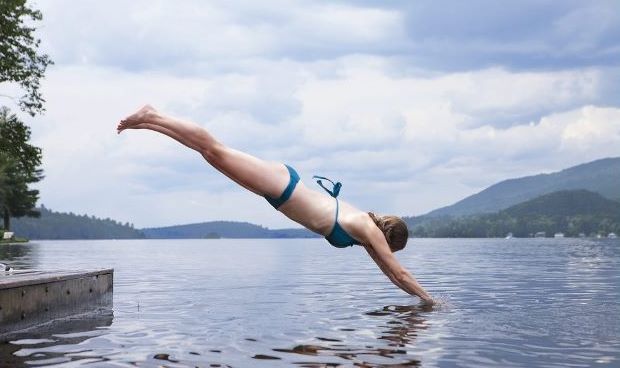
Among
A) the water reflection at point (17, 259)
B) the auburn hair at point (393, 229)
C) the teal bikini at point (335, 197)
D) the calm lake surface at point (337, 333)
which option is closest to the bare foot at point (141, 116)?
the teal bikini at point (335, 197)

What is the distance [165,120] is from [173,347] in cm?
340

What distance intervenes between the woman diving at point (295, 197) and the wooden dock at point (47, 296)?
3.87 metres

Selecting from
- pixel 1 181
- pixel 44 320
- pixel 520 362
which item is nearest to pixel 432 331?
pixel 520 362

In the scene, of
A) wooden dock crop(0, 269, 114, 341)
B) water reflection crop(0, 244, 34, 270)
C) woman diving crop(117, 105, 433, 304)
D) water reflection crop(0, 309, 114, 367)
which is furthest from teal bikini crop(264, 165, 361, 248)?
water reflection crop(0, 244, 34, 270)

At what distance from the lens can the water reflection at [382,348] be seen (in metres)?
10.1

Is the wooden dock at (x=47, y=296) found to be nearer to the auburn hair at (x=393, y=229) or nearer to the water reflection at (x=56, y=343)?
the water reflection at (x=56, y=343)

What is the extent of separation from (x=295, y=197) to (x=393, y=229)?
2075mm

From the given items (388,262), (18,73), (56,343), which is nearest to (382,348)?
(388,262)

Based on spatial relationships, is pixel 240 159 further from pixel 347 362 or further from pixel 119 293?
pixel 119 293

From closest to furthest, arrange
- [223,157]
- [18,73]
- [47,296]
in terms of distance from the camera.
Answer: [223,157] → [47,296] → [18,73]

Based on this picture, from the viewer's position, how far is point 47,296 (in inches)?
572

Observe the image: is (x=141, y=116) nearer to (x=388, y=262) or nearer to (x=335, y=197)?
(x=335, y=197)

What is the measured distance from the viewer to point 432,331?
1265 cm

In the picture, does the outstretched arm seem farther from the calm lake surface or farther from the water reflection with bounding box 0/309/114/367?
the water reflection with bounding box 0/309/114/367
